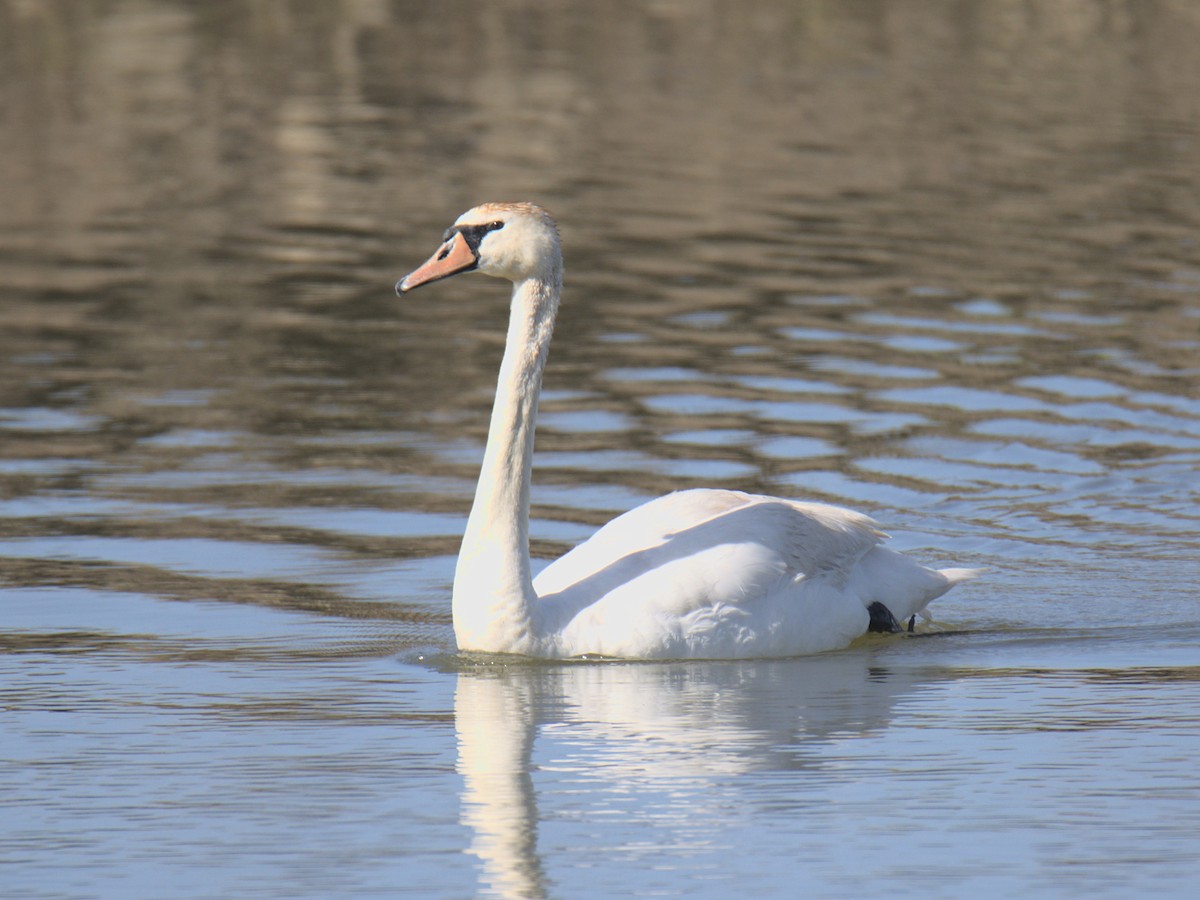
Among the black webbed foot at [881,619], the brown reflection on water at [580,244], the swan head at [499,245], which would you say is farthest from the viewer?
the brown reflection on water at [580,244]

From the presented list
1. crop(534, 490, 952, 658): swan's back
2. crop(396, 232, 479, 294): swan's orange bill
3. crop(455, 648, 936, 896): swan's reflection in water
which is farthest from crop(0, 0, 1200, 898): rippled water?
crop(396, 232, 479, 294): swan's orange bill

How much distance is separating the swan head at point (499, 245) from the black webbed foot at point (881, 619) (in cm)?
198

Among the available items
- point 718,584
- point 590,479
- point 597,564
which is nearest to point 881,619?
point 718,584

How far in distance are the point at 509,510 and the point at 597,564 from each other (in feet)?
1.44

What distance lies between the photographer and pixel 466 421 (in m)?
14.2

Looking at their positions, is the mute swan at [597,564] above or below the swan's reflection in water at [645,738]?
above

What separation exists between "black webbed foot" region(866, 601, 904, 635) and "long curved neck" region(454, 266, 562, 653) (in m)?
1.62

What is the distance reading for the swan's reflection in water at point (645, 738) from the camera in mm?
6703

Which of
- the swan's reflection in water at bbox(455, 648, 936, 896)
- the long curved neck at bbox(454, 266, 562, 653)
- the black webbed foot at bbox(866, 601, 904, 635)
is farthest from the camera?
the black webbed foot at bbox(866, 601, 904, 635)

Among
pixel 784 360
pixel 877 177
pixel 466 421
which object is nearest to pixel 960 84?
pixel 877 177

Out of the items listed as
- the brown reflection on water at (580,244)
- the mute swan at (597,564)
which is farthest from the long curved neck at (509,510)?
the brown reflection on water at (580,244)

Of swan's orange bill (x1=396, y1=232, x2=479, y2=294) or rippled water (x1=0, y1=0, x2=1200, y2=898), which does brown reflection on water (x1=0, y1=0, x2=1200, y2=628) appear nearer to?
rippled water (x1=0, y1=0, x2=1200, y2=898)

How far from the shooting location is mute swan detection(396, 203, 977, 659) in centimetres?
888

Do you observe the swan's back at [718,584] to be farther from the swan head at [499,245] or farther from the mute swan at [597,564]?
the swan head at [499,245]
